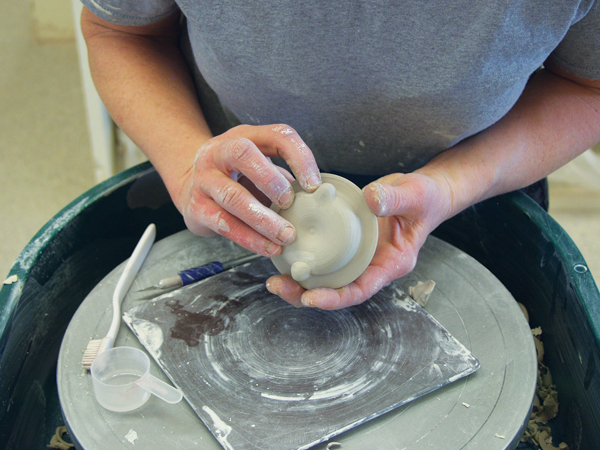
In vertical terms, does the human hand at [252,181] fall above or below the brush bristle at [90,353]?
above

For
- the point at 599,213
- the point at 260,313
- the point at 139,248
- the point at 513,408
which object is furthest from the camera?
the point at 599,213

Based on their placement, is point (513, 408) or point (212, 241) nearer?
point (513, 408)

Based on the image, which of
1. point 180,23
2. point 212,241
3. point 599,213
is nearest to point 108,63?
point 180,23

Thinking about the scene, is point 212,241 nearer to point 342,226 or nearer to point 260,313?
point 260,313

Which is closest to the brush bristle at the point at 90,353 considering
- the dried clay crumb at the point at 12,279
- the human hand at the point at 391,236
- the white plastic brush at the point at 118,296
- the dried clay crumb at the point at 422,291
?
the white plastic brush at the point at 118,296

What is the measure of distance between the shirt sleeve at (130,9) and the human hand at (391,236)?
21.0 inches

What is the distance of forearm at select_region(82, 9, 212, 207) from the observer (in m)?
1.03

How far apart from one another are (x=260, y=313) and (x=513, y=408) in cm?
42

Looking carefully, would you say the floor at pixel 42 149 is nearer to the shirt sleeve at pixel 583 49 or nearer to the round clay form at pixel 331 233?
the shirt sleeve at pixel 583 49

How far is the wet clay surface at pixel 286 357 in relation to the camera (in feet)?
2.45

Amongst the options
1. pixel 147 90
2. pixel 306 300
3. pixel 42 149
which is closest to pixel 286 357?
pixel 306 300

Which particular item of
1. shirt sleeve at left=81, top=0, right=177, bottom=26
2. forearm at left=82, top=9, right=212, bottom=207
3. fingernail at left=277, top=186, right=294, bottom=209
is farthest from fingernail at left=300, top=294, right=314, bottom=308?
shirt sleeve at left=81, top=0, right=177, bottom=26

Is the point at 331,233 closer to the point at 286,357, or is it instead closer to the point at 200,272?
the point at 286,357

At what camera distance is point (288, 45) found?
861mm
